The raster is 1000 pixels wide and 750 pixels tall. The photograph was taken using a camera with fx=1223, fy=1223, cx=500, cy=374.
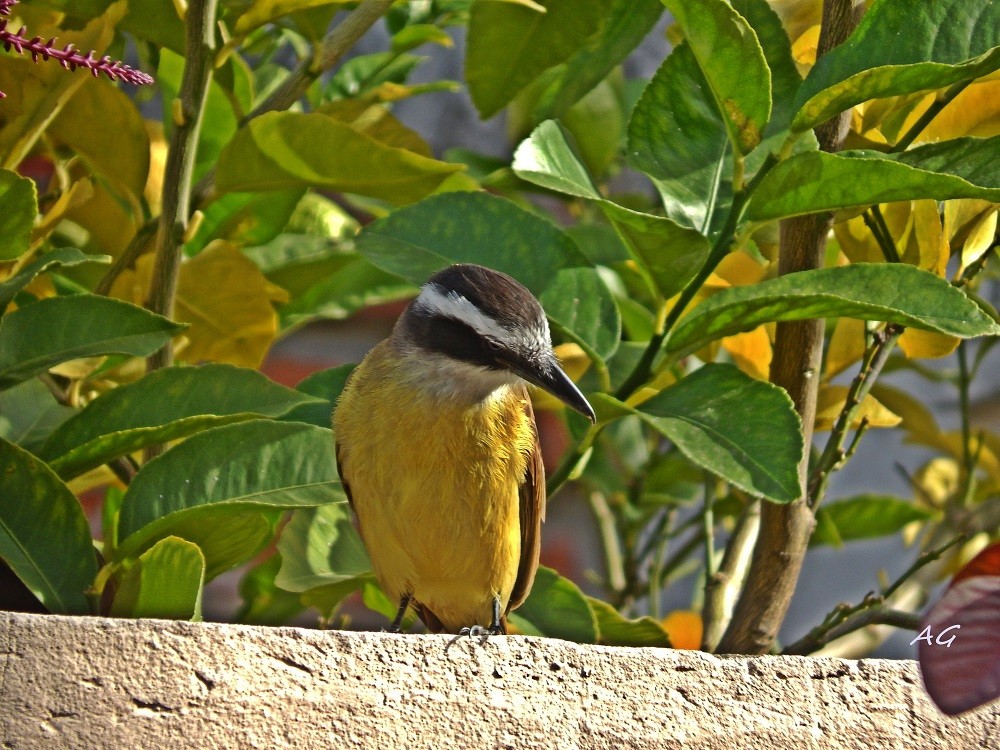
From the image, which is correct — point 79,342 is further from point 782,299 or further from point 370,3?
point 782,299

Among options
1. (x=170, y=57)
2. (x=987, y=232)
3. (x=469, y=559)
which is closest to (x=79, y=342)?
(x=469, y=559)

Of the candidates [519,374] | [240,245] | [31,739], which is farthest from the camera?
[240,245]

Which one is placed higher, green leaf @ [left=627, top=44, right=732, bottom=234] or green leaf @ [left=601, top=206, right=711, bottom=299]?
green leaf @ [left=627, top=44, right=732, bottom=234]

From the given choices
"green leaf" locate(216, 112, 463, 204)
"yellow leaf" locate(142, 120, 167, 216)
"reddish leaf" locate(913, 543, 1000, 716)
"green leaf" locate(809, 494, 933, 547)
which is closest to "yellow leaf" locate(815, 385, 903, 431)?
"green leaf" locate(809, 494, 933, 547)

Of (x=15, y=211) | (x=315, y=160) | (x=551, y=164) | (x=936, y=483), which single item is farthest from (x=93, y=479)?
(x=936, y=483)

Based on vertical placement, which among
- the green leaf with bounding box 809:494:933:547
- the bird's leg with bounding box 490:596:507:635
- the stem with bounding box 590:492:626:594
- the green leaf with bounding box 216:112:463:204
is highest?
the green leaf with bounding box 216:112:463:204

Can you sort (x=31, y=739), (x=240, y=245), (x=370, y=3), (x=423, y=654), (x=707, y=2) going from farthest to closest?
(x=240, y=245)
(x=370, y=3)
(x=707, y=2)
(x=423, y=654)
(x=31, y=739)

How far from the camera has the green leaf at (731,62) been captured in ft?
4.06

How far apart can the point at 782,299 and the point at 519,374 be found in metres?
0.34

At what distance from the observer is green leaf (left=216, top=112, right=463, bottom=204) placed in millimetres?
1418

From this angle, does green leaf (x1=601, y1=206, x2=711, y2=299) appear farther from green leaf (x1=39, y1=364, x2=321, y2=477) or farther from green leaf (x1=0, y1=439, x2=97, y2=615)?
green leaf (x1=0, y1=439, x2=97, y2=615)

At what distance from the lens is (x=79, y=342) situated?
1329mm

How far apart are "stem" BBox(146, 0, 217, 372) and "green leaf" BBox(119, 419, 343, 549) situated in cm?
24

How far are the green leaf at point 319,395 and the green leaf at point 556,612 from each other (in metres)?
0.35
